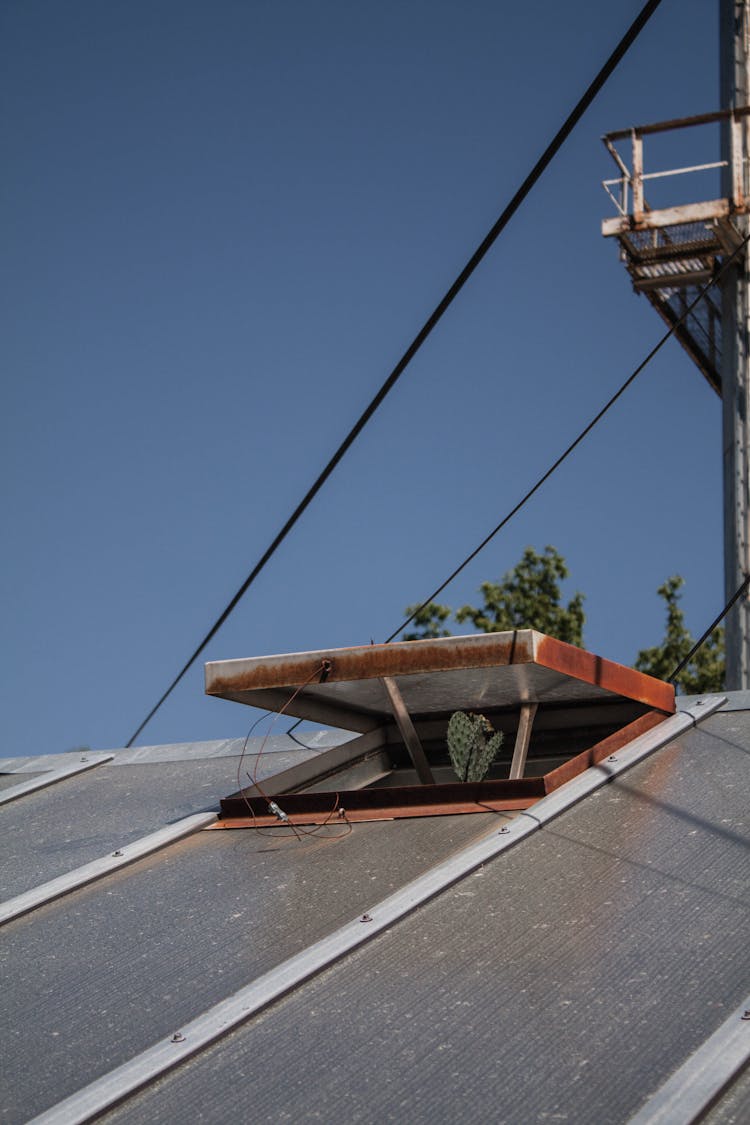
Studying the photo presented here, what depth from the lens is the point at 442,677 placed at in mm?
3947

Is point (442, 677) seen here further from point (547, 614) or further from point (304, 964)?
point (547, 614)

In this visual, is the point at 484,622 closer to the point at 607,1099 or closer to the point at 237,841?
the point at 237,841

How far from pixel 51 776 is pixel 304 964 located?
9.16ft

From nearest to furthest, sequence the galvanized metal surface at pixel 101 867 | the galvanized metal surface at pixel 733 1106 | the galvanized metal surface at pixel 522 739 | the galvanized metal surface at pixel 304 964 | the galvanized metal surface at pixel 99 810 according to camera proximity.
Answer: the galvanized metal surface at pixel 733 1106
the galvanized metal surface at pixel 304 964
the galvanized metal surface at pixel 101 867
the galvanized metal surface at pixel 522 739
the galvanized metal surface at pixel 99 810

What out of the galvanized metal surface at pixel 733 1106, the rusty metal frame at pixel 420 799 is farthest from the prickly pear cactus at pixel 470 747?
the galvanized metal surface at pixel 733 1106

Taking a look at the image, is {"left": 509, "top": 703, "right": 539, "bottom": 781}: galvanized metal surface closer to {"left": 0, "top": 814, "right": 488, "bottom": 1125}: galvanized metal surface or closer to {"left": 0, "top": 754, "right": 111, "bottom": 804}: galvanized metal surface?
{"left": 0, "top": 814, "right": 488, "bottom": 1125}: galvanized metal surface

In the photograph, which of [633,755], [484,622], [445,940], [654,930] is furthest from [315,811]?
[484,622]

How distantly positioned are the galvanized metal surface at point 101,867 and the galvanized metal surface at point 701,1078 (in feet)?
6.43

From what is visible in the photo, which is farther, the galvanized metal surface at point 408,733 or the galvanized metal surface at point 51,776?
the galvanized metal surface at point 51,776

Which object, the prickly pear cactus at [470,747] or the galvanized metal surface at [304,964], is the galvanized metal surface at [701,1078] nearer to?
the galvanized metal surface at [304,964]

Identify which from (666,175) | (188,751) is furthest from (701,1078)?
(666,175)

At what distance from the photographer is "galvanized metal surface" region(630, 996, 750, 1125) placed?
2002 millimetres

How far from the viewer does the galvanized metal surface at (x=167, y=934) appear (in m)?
2.66

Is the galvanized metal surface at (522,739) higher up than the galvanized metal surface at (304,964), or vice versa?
the galvanized metal surface at (522,739)
